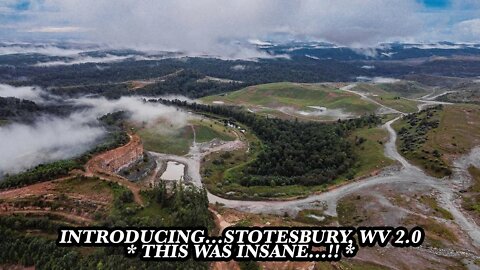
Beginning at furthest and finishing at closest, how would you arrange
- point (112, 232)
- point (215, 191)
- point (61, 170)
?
point (215, 191) → point (61, 170) → point (112, 232)

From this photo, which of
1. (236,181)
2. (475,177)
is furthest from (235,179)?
(475,177)

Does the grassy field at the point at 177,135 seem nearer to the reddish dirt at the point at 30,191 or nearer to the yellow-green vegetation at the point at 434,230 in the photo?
the reddish dirt at the point at 30,191

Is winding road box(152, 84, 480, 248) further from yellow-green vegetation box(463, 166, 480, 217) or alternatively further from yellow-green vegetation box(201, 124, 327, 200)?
yellow-green vegetation box(201, 124, 327, 200)

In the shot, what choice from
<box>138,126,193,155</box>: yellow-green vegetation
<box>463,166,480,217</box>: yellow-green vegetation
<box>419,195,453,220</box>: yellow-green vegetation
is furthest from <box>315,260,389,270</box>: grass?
<box>138,126,193,155</box>: yellow-green vegetation

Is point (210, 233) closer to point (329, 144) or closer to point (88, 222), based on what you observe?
point (88, 222)

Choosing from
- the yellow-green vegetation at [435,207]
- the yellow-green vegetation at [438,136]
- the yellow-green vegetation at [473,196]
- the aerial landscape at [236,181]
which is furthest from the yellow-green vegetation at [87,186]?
the yellow-green vegetation at [438,136]

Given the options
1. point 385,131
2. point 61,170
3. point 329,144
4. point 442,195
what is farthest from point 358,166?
point 61,170
